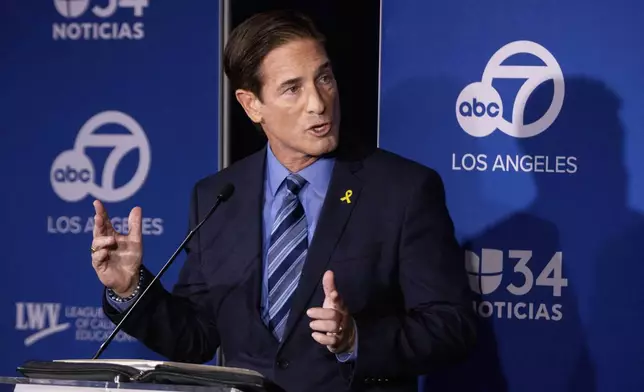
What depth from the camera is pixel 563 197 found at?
3406mm

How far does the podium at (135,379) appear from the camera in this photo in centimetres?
193

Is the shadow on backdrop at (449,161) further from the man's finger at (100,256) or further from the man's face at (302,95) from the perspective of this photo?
the man's finger at (100,256)

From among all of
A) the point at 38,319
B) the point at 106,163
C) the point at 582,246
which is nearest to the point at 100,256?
the point at 106,163

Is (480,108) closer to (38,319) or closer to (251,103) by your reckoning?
(251,103)

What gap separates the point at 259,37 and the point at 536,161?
1177 millimetres

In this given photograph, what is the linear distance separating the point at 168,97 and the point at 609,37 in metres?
1.67

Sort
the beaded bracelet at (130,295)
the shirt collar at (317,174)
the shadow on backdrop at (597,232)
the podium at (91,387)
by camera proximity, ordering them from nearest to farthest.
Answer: the podium at (91,387)
the beaded bracelet at (130,295)
the shirt collar at (317,174)
the shadow on backdrop at (597,232)

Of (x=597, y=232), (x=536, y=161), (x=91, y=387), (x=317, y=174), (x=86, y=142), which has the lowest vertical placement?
(x=91, y=387)

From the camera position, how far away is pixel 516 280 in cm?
347

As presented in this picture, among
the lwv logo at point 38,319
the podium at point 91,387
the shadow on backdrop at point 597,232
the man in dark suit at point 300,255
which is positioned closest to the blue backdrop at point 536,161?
the shadow on backdrop at point 597,232

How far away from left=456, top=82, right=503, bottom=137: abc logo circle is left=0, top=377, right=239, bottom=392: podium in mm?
1801

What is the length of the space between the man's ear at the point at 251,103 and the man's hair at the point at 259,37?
0.07ft

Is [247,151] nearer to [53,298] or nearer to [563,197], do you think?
[53,298]

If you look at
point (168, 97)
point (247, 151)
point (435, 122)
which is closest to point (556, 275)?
point (435, 122)
